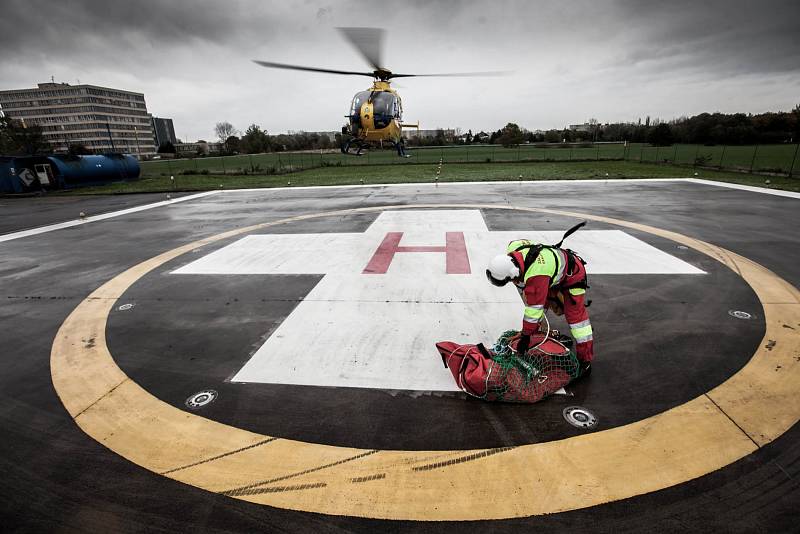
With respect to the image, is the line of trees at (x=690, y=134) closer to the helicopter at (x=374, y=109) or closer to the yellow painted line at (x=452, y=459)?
the helicopter at (x=374, y=109)

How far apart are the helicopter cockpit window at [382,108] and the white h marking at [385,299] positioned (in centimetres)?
663

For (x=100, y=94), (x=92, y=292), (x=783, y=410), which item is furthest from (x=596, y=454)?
(x=100, y=94)

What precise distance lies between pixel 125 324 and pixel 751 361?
9.24 metres

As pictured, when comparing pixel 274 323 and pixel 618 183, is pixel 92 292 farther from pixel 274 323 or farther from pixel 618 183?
pixel 618 183

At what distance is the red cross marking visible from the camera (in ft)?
28.1

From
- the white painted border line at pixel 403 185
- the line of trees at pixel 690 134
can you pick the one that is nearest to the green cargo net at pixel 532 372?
→ the white painted border line at pixel 403 185

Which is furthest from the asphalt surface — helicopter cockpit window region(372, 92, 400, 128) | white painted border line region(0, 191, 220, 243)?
helicopter cockpit window region(372, 92, 400, 128)

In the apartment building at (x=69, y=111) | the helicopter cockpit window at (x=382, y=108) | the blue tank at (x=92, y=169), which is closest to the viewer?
the helicopter cockpit window at (x=382, y=108)

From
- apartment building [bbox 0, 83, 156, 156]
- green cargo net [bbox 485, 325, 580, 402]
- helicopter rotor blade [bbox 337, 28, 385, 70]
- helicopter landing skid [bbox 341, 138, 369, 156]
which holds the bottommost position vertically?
green cargo net [bbox 485, 325, 580, 402]

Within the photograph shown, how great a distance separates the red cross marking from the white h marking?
0.57ft

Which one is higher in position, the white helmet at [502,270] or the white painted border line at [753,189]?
the white helmet at [502,270]

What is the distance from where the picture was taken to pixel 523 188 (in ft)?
69.8

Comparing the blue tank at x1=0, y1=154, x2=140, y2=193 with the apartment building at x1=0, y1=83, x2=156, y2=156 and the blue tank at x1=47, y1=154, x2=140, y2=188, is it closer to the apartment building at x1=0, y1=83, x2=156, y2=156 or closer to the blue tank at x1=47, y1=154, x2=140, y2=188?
the blue tank at x1=47, y1=154, x2=140, y2=188

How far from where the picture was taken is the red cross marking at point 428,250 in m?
8.56
